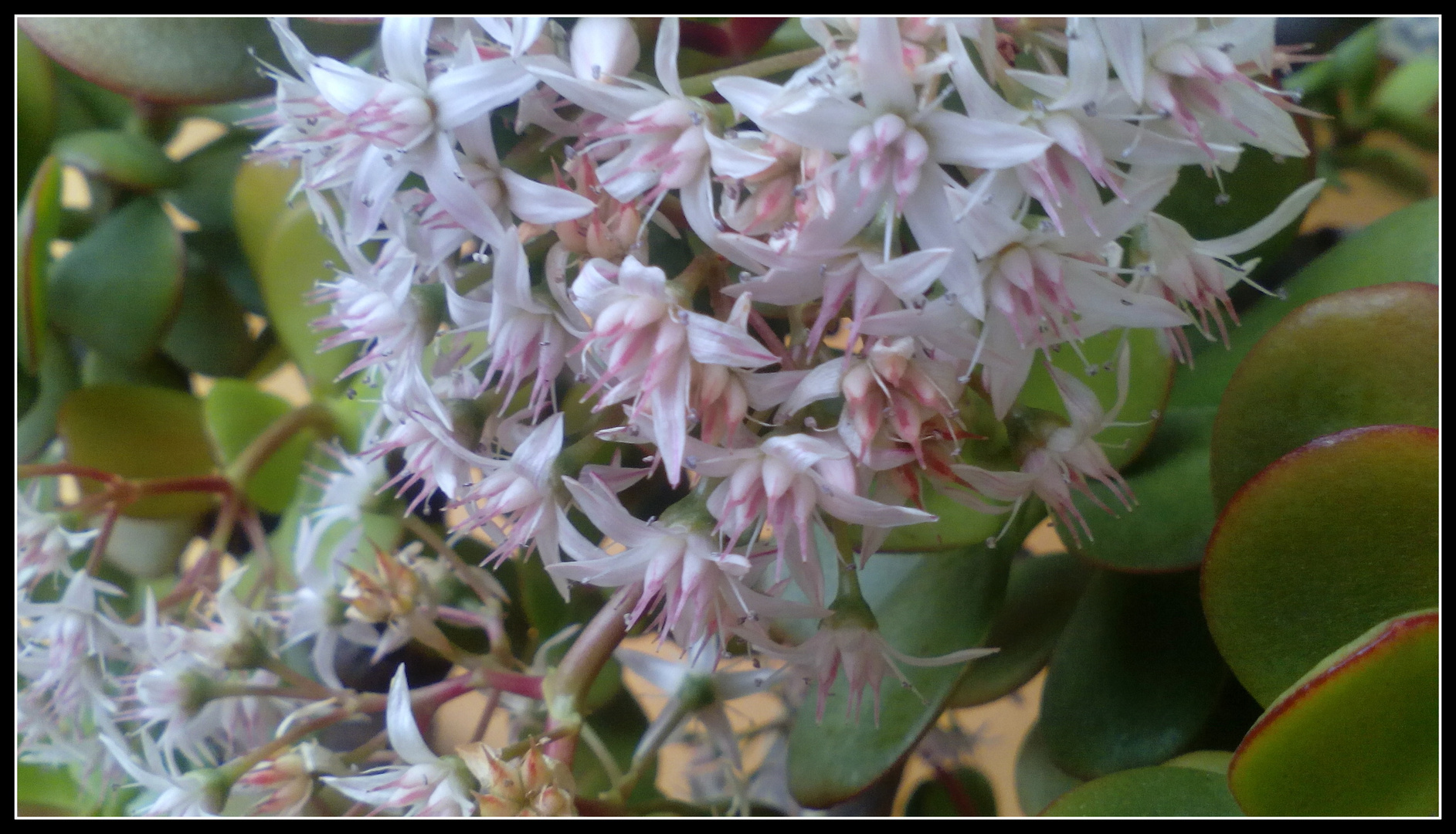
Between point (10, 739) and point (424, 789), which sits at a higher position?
point (424, 789)

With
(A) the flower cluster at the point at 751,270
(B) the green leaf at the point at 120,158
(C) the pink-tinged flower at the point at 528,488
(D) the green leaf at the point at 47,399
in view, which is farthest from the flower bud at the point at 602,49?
(D) the green leaf at the point at 47,399

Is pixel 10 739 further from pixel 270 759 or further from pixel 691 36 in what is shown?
pixel 691 36

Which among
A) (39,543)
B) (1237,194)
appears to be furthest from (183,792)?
(1237,194)

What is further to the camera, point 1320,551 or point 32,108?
point 32,108

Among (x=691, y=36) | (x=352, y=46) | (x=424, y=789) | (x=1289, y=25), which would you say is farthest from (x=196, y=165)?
(x=1289, y=25)

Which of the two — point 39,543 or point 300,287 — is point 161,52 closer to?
point 300,287
